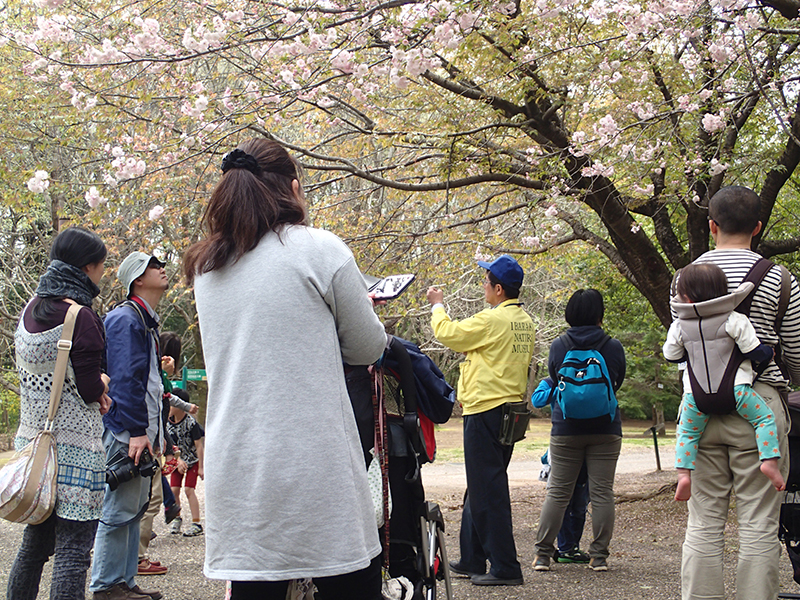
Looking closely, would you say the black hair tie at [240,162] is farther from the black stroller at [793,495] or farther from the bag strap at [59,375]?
the black stroller at [793,495]

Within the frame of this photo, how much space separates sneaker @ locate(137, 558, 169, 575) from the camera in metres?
5.01

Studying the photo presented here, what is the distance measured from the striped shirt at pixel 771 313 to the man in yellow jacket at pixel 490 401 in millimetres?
1671

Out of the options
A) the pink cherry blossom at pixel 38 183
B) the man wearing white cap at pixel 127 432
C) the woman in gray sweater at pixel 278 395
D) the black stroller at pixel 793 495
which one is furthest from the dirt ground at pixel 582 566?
the pink cherry blossom at pixel 38 183

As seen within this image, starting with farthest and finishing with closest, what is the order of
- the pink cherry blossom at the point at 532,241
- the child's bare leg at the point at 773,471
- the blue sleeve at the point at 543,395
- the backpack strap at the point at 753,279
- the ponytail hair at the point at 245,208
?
the pink cherry blossom at the point at 532,241
the blue sleeve at the point at 543,395
the backpack strap at the point at 753,279
the child's bare leg at the point at 773,471
the ponytail hair at the point at 245,208

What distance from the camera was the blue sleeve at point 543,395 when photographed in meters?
4.98

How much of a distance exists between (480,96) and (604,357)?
3155mm

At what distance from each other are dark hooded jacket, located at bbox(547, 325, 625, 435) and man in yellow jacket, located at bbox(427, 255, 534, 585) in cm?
33

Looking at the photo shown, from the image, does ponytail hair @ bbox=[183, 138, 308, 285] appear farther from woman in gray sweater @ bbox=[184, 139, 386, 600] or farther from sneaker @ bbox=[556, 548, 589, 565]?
sneaker @ bbox=[556, 548, 589, 565]

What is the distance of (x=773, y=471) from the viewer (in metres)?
2.86

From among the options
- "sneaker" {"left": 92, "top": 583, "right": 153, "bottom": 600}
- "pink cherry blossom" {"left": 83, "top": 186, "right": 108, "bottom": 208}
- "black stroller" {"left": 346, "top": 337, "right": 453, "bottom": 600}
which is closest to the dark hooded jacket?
"black stroller" {"left": 346, "top": 337, "right": 453, "bottom": 600}

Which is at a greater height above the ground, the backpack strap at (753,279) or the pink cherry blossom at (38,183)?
the pink cherry blossom at (38,183)

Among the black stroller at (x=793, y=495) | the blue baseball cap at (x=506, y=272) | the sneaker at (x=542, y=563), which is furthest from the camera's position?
the sneaker at (x=542, y=563)

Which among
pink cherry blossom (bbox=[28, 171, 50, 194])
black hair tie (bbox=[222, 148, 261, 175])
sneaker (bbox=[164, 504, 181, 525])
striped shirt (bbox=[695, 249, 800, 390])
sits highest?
pink cherry blossom (bbox=[28, 171, 50, 194])

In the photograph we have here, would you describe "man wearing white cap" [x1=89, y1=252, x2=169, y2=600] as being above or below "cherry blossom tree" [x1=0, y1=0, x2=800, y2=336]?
below
